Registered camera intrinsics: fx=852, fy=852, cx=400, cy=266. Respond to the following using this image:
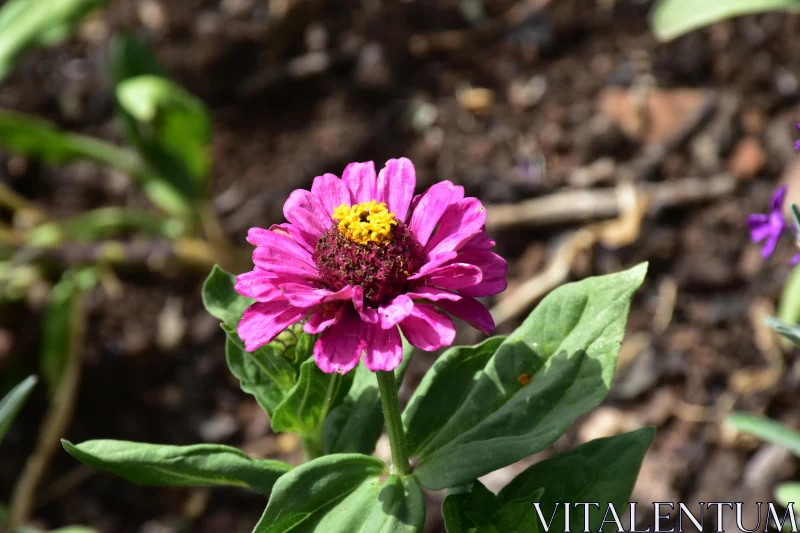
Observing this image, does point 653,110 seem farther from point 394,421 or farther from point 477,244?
point 394,421

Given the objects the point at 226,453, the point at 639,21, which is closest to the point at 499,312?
the point at 639,21

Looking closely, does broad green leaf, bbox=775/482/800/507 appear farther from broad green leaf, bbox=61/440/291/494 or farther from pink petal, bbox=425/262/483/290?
broad green leaf, bbox=61/440/291/494

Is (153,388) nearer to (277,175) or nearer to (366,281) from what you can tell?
(277,175)

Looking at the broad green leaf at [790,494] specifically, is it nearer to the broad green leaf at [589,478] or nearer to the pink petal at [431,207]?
the broad green leaf at [589,478]

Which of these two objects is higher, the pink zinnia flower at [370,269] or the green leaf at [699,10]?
the green leaf at [699,10]

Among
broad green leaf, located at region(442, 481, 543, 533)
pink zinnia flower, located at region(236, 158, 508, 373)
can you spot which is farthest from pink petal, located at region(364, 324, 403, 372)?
broad green leaf, located at region(442, 481, 543, 533)

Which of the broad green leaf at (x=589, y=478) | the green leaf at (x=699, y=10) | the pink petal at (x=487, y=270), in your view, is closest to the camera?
the pink petal at (x=487, y=270)

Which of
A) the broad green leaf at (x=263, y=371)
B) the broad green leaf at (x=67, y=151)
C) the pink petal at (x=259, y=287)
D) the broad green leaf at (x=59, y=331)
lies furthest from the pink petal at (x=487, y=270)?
the broad green leaf at (x=59, y=331)

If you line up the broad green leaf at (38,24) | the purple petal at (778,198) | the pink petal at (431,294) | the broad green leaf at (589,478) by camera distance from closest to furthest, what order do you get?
the pink petal at (431,294) < the broad green leaf at (589,478) < the purple petal at (778,198) < the broad green leaf at (38,24)

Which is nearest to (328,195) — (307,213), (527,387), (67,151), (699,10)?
(307,213)
